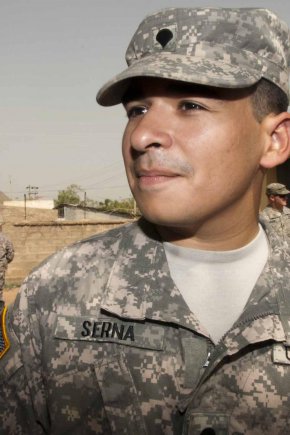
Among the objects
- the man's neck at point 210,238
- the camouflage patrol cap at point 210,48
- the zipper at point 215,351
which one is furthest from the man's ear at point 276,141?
the zipper at point 215,351

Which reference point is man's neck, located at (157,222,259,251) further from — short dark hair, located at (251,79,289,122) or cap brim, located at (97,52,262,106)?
cap brim, located at (97,52,262,106)

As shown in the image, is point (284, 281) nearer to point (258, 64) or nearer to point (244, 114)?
point (244, 114)

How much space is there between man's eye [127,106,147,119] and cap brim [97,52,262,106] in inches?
4.1

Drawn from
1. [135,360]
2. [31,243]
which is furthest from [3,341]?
[31,243]

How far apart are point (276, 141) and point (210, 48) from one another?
1.43ft

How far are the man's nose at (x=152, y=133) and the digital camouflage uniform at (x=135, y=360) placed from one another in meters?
0.48

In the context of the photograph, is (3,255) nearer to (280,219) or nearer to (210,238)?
(280,219)

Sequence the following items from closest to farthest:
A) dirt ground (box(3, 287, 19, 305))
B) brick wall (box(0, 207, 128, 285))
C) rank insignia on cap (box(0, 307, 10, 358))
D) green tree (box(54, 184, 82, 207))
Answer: rank insignia on cap (box(0, 307, 10, 358)), dirt ground (box(3, 287, 19, 305)), brick wall (box(0, 207, 128, 285)), green tree (box(54, 184, 82, 207))

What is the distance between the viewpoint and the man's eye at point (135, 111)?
163cm

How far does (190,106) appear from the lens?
60.0 inches

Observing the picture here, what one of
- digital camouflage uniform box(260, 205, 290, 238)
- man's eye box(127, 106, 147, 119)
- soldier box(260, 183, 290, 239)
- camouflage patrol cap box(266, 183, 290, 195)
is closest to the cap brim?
man's eye box(127, 106, 147, 119)

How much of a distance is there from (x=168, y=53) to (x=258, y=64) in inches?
11.6

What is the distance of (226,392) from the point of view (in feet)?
5.22

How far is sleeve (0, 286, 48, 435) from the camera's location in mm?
1645
